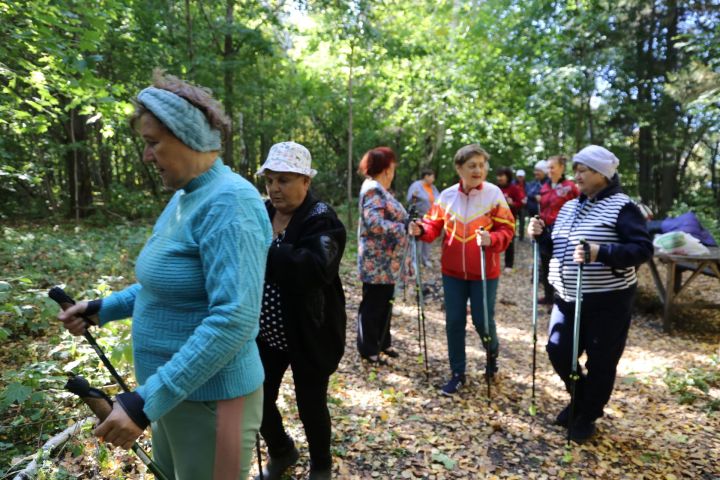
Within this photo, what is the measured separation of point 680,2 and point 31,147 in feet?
57.9

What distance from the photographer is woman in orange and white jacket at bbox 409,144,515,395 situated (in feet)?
13.2

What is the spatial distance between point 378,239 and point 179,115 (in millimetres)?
3238

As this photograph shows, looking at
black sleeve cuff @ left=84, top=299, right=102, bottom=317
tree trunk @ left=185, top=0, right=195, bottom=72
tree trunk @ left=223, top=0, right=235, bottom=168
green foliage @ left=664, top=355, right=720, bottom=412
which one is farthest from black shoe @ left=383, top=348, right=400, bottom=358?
tree trunk @ left=185, top=0, right=195, bottom=72

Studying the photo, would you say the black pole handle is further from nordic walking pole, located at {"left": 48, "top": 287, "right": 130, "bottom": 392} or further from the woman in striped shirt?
nordic walking pole, located at {"left": 48, "top": 287, "right": 130, "bottom": 392}

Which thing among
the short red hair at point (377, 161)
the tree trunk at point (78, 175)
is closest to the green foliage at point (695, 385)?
the short red hair at point (377, 161)

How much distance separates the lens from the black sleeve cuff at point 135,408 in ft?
4.26

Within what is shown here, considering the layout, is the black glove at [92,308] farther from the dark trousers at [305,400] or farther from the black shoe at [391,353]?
the black shoe at [391,353]

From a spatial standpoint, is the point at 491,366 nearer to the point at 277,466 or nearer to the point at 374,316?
the point at 374,316

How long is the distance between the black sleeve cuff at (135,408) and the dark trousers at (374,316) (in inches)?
135

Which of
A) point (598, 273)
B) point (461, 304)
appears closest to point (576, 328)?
point (598, 273)

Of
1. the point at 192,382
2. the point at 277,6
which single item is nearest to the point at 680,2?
the point at 277,6

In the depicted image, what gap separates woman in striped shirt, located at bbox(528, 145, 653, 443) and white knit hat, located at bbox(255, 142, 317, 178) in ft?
6.71

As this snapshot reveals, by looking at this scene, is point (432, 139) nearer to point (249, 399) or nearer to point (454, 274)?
point (454, 274)

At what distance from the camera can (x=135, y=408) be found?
1.30 metres
